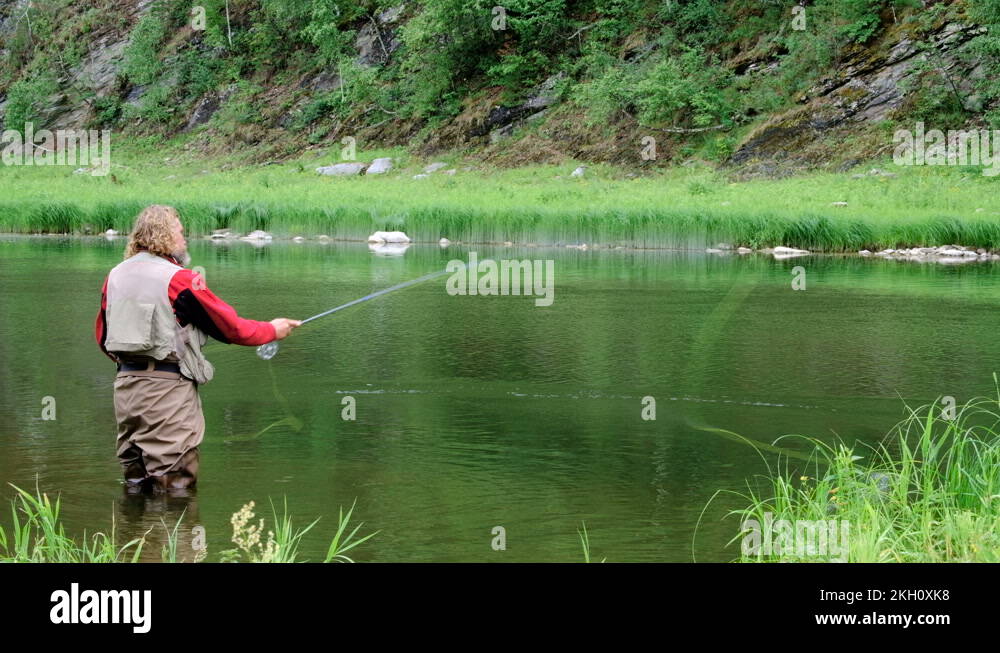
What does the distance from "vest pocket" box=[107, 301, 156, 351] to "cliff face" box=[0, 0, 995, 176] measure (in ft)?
97.9

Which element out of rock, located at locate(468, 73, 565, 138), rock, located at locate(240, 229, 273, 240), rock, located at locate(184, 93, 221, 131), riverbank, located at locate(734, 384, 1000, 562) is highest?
rock, located at locate(184, 93, 221, 131)

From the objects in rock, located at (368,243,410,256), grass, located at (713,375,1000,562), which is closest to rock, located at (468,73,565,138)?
rock, located at (368,243,410,256)

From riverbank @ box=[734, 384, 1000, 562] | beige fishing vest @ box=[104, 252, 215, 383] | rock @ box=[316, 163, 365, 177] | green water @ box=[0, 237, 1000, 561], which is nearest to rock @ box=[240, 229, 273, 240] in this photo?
green water @ box=[0, 237, 1000, 561]

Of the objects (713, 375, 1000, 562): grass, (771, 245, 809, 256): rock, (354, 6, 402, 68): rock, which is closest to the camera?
(713, 375, 1000, 562): grass

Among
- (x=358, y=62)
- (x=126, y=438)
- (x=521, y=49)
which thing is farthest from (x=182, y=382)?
(x=358, y=62)

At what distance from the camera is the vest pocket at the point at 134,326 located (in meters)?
6.62

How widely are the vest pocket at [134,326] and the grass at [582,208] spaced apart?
21.4 m

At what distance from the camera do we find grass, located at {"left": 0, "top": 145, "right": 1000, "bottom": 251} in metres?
26.5

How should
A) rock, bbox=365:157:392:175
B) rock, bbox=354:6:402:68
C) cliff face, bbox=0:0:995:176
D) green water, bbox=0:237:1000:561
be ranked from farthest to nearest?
rock, bbox=354:6:402:68 < rock, bbox=365:157:392:175 < cliff face, bbox=0:0:995:176 < green water, bbox=0:237:1000:561

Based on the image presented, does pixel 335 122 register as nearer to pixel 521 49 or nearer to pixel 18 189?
pixel 521 49

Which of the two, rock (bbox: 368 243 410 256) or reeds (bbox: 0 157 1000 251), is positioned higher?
reeds (bbox: 0 157 1000 251)

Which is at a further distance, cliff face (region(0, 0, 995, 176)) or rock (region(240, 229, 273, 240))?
cliff face (region(0, 0, 995, 176))

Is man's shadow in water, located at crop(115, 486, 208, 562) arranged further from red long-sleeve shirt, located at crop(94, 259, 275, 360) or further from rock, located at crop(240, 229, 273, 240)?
rock, located at crop(240, 229, 273, 240)
